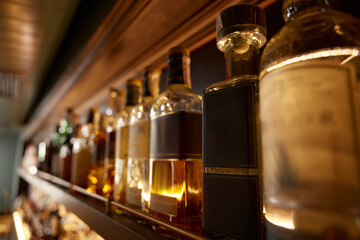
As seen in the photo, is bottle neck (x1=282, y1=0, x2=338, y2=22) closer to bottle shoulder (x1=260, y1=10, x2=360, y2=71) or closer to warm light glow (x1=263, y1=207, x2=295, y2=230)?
bottle shoulder (x1=260, y1=10, x2=360, y2=71)

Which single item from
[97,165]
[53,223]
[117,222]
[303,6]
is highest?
[303,6]

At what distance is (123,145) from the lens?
71 cm

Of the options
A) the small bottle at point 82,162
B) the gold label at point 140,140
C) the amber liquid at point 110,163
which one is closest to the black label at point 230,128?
the gold label at point 140,140

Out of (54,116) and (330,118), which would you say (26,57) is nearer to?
(54,116)

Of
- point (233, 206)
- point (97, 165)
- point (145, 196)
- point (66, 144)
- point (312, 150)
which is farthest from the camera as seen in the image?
point (66, 144)

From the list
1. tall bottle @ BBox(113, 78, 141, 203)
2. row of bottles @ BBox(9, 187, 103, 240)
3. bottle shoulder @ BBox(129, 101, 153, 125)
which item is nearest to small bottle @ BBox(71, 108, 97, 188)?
row of bottles @ BBox(9, 187, 103, 240)

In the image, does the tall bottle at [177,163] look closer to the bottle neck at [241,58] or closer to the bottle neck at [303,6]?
the bottle neck at [241,58]

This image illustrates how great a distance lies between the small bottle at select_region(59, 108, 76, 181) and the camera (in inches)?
49.4

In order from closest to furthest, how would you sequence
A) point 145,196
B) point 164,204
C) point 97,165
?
1. point 164,204
2. point 145,196
3. point 97,165

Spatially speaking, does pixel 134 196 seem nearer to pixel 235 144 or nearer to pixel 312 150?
pixel 235 144

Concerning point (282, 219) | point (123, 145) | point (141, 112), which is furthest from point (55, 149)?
point (282, 219)

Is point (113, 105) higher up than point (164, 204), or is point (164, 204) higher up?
point (113, 105)

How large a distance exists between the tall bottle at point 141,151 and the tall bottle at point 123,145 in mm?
58

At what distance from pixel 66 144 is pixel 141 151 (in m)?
1.01
